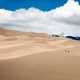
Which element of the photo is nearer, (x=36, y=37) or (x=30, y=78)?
(x=30, y=78)

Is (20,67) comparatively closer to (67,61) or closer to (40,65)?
(40,65)

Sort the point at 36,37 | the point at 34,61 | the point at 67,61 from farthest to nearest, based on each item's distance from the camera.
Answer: the point at 36,37, the point at 67,61, the point at 34,61

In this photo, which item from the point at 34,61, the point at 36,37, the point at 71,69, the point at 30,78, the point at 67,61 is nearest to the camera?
the point at 30,78

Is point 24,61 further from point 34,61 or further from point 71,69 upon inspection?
point 71,69

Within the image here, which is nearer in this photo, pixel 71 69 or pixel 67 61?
pixel 71 69

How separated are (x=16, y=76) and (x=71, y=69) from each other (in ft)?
2.14

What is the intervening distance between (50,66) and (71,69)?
0.24 m

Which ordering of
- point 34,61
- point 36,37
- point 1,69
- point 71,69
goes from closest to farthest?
point 1,69 < point 71,69 < point 34,61 < point 36,37

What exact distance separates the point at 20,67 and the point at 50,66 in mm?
350

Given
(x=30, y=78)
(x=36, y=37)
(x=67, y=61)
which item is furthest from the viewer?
(x=36, y=37)

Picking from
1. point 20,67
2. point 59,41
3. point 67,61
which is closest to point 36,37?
Result: point 59,41

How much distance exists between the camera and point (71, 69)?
2627 mm

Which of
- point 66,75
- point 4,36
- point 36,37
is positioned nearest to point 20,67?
point 66,75

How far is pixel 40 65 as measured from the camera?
269cm
